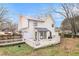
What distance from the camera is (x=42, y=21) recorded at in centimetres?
161

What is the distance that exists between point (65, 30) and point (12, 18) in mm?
500

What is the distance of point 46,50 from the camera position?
5.30 ft

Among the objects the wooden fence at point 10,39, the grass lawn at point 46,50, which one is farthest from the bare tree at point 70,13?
the wooden fence at point 10,39

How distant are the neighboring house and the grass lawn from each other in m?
0.05

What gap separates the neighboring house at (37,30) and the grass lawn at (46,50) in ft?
0.16

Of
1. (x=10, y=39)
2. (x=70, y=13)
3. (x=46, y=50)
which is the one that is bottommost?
(x=46, y=50)

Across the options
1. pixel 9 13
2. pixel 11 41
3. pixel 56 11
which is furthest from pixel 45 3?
pixel 11 41

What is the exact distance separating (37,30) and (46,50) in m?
0.20

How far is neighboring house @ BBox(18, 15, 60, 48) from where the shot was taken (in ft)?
5.28

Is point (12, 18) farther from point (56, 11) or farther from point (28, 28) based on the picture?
point (56, 11)

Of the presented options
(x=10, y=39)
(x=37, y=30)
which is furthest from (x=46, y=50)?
(x=10, y=39)

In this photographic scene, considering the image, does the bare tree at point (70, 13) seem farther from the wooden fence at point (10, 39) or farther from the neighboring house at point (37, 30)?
the wooden fence at point (10, 39)

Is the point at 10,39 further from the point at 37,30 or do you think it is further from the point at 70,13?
the point at 70,13

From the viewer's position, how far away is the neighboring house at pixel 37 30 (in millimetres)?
1610
